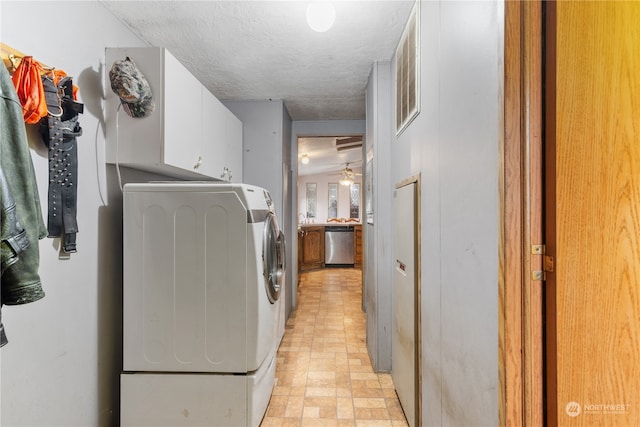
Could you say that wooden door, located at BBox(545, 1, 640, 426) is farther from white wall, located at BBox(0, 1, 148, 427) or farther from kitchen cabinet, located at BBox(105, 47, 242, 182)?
white wall, located at BBox(0, 1, 148, 427)

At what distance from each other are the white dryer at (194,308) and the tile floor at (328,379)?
17.8 inches

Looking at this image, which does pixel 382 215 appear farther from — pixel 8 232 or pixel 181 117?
pixel 8 232

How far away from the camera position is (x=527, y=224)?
2.68 feet

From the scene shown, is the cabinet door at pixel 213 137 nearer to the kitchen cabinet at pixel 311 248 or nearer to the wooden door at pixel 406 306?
the wooden door at pixel 406 306

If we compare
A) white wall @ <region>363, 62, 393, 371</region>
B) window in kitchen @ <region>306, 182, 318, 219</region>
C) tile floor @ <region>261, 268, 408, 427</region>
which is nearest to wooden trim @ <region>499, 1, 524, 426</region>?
tile floor @ <region>261, 268, 408, 427</region>

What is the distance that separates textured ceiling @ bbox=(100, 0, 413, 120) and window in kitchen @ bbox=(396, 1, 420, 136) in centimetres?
11

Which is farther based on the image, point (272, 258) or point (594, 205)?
point (272, 258)

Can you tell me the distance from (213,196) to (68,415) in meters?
1.26

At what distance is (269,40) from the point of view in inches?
81.5

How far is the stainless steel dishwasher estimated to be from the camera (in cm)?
686

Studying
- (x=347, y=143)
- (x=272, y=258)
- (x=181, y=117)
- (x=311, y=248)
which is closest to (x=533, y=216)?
(x=272, y=258)

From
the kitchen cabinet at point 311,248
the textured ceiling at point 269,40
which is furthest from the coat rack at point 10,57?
the kitchen cabinet at point 311,248

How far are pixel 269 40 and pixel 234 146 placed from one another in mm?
1120

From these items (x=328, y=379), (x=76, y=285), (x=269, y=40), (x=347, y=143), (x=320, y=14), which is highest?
(x=347, y=143)
